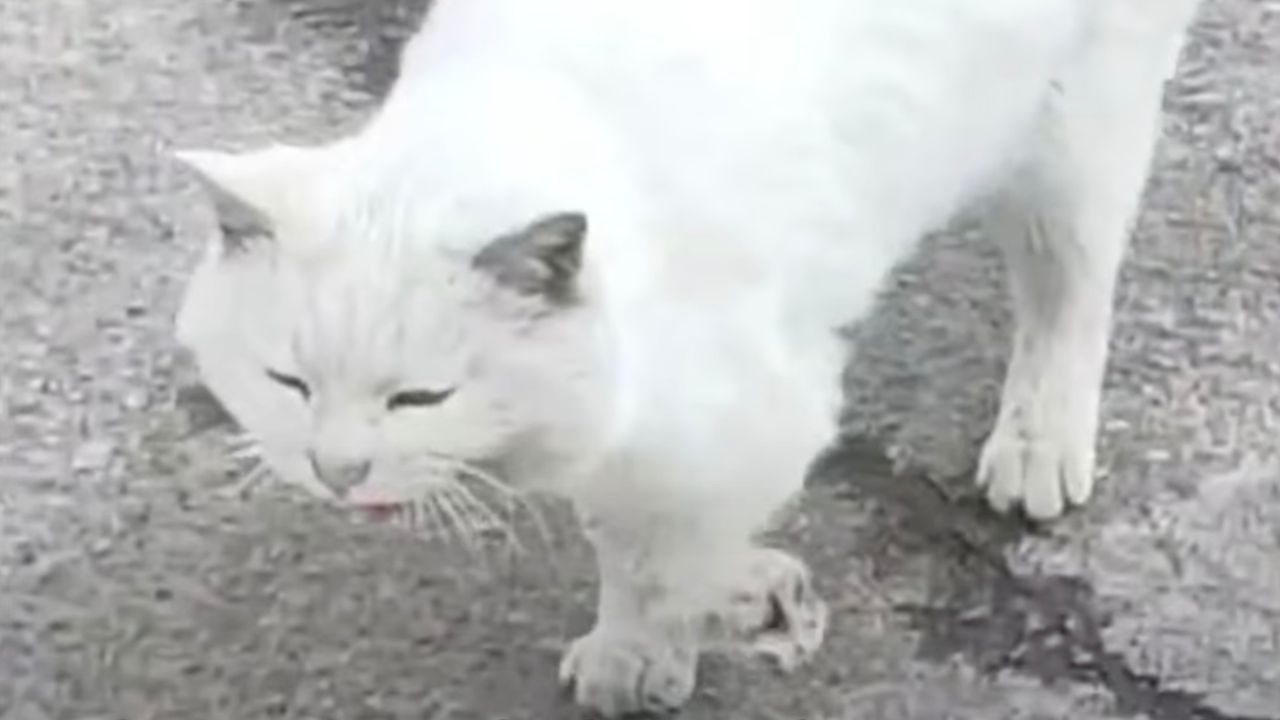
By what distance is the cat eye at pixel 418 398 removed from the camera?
3.86 ft

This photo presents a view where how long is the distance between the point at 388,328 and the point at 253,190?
0.28 ft

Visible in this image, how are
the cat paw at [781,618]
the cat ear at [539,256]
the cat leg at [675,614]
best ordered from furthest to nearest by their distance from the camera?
the cat paw at [781,618]
the cat leg at [675,614]
the cat ear at [539,256]

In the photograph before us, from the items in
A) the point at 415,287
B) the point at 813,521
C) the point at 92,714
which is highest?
the point at 415,287

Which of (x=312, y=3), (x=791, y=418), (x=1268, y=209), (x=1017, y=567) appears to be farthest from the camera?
(x=312, y=3)

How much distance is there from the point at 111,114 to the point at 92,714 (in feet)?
1.56

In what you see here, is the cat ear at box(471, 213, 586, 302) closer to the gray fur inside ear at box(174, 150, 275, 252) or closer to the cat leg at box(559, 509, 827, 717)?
the gray fur inside ear at box(174, 150, 275, 252)

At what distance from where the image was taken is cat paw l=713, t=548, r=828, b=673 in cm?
150

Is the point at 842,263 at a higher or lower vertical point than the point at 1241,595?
higher

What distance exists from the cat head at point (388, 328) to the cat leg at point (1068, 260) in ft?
1.20

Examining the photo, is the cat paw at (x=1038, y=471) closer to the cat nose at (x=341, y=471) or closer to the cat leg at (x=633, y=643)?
the cat leg at (x=633, y=643)

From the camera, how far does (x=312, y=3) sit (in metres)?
1.88

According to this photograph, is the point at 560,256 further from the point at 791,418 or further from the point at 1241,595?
the point at 1241,595

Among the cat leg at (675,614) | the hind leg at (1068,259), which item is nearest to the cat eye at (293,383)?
the cat leg at (675,614)

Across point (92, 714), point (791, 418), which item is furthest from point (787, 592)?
point (92, 714)
